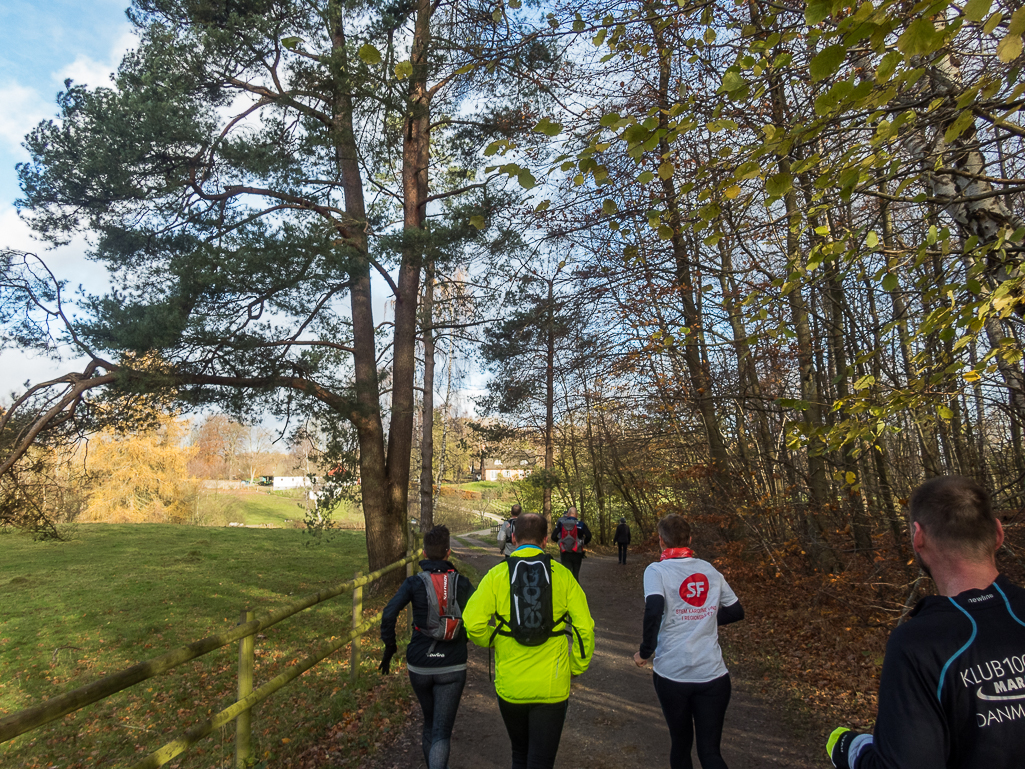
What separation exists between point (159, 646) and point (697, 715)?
8.63 metres

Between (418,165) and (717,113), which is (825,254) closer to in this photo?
(717,113)

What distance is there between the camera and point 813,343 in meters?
9.39

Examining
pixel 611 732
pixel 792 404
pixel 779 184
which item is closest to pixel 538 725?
pixel 611 732

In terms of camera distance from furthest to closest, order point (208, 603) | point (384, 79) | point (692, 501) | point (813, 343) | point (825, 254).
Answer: point (692, 501) < point (208, 603) < point (813, 343) < point (384, 79) < point (825, 254)

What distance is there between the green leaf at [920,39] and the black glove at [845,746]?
2.51 meters

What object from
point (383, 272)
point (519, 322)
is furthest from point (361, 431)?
point (519, 322)

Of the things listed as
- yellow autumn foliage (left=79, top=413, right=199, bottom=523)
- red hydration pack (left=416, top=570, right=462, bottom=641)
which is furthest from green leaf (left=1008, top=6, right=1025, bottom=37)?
yellow autumn foliage (left=79, top=413, right=199, bottom=523)

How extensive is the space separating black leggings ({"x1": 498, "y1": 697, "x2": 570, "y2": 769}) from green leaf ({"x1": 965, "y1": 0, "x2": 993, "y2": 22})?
11.6 feet

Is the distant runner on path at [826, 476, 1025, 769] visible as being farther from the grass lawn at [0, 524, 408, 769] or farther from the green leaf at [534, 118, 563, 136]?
the grass lawn at [0, 524, 408, 769]

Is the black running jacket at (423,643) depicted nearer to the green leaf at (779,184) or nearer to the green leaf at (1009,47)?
the green leaf at (779,184)

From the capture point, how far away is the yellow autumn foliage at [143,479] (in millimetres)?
28031

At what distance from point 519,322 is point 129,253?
23.6ft

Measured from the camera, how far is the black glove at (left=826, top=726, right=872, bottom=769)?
1761 mm

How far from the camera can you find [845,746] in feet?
6.02
